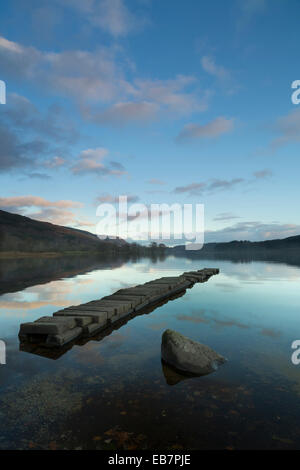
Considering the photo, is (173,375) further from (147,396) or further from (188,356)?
(147,396)

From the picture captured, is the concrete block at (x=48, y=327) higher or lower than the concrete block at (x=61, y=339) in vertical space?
higher

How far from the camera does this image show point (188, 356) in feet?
29.5

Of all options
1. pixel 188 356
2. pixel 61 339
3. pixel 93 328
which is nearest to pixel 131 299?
pixel 93 328

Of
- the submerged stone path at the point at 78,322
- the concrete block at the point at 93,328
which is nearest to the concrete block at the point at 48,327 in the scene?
the submerged stone path at the point at 78,322

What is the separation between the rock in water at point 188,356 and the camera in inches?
342

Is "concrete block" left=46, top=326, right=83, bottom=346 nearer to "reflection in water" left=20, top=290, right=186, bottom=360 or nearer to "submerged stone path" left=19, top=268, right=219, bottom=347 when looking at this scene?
"submerged stone path" left=19, top=268, right=219, bottom=347

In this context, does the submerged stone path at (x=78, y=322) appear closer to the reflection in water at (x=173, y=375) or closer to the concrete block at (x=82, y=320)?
the concrete block at (x=82, y=320)

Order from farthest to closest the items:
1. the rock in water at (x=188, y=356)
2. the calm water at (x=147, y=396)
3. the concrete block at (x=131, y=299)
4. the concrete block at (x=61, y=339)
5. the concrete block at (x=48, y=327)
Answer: the concrete block at (x=131, y=299), the concrete block at (x=48, y=327), the concrete block at (x=61, y=339), the rock in water at (x=188, y=356), the calm water at (x=147, y=396)

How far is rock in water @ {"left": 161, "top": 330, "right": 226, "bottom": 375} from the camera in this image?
8696mm

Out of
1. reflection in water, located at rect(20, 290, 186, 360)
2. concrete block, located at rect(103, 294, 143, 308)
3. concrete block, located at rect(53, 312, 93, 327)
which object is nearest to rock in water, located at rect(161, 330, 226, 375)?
reflection in water, located at rect(20, 290, 186, 360)

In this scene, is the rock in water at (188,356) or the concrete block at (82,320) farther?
the concrete block at (82,320)

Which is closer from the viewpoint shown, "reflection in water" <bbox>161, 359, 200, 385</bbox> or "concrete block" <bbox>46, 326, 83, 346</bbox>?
"reflection in water" <bbox>161, 359, 200, 385</bbox>

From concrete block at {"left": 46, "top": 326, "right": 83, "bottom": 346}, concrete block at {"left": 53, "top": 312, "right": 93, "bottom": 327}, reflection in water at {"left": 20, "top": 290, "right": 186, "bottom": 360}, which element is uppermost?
concrete block at {"left": 53, "top": 312, "right": 93, "bottom": 327}
